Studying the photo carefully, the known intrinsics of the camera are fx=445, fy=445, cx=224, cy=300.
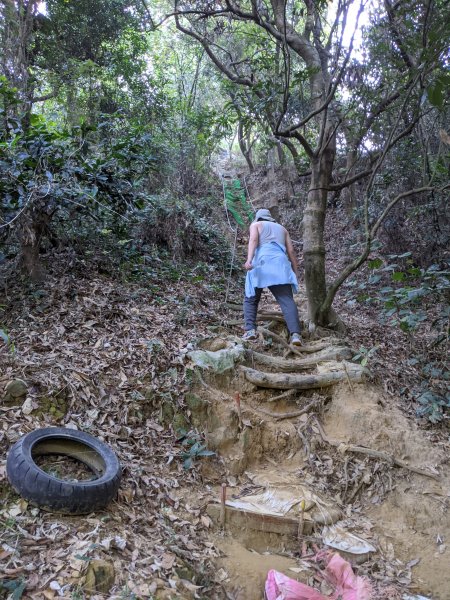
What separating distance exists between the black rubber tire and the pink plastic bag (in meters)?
1.24

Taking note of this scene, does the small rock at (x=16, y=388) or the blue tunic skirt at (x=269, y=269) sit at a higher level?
the blue tunic skirt at (x=269, y=269)

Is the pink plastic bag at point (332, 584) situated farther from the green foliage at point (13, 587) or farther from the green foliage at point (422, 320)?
the green foliage at point (422, 320)

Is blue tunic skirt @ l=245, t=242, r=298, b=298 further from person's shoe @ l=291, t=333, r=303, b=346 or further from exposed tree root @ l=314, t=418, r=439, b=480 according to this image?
exposed tree root @ l=314, t=418, r=439, b=480

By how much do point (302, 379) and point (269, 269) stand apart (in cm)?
149

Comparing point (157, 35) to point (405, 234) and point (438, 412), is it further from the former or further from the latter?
point (438, 412)

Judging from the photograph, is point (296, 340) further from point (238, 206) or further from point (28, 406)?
point (238, 206)

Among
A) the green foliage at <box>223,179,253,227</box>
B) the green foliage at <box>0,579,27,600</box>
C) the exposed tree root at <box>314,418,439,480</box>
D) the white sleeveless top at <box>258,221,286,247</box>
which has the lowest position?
the exposed tree root at <box>314,418,439,480</box>

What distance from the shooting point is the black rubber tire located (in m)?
2.80

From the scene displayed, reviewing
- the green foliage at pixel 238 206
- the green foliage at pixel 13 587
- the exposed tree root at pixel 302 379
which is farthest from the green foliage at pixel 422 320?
the green foliage at pixel 238 206

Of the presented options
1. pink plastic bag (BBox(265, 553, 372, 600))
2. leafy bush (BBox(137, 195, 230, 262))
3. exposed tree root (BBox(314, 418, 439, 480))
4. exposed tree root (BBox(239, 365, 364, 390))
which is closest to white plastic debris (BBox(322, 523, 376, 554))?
pink plastic bag (BBox(265, 553, 372, 600))

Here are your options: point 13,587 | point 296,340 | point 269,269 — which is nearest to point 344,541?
point 13,587

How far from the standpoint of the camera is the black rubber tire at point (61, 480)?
280 cm

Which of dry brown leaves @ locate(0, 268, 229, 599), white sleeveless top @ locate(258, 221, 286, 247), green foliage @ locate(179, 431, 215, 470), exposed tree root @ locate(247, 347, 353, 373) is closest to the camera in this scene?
dry brown leaves @ locate(0, 268, 229, 599)

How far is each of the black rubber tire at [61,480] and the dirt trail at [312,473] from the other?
36.9 inches
